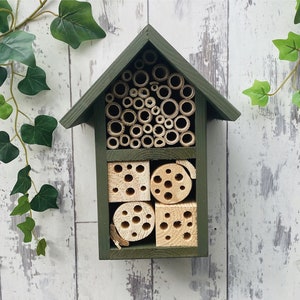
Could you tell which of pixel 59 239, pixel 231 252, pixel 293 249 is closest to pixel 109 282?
pixel 59 239

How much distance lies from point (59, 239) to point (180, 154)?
1.11 ft

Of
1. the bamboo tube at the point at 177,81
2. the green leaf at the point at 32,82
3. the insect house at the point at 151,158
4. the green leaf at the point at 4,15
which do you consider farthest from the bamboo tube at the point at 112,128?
the green leaf at the point at 4,15

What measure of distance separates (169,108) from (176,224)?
7.7 inches

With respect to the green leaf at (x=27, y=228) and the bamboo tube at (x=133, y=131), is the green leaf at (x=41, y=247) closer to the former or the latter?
the green leaf at (x=27, y=228)

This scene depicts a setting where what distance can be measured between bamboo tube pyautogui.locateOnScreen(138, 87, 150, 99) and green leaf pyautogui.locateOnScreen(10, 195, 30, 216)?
12.2 inches

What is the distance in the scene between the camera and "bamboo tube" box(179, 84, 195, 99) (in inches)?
27.7

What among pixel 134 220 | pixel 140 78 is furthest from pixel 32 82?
pixel 134 220

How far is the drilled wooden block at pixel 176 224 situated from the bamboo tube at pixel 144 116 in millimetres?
140

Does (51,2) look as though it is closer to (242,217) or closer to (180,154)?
(180,154)

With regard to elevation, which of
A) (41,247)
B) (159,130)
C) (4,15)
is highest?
(4,15)

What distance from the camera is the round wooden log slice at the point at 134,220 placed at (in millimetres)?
716

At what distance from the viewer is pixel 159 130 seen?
0.71 m

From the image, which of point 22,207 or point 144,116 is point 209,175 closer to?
point 144,116

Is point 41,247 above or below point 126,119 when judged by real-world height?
below
